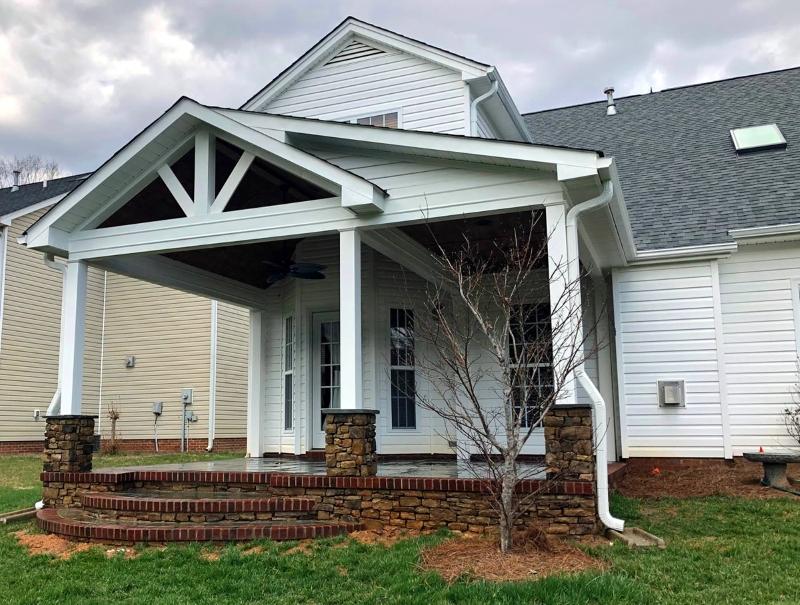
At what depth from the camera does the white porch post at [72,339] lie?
294 inches

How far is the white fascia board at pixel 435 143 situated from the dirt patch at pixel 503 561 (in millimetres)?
3001

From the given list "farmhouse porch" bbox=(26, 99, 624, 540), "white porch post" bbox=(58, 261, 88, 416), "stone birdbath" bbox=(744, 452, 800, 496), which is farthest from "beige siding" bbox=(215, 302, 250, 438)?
"stone birdbath" bbox=(744, 452, 800, 496)

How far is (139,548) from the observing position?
5.66 meters

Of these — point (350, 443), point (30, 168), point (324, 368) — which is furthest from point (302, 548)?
point (30, 168)

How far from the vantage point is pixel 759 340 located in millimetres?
8602

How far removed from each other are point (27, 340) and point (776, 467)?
15.3 metres

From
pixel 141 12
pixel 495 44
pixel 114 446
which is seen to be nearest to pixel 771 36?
pixel 495 44

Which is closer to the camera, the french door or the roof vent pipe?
the french door

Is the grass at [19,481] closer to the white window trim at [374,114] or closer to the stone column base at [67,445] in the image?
the stone column base at [67,445]

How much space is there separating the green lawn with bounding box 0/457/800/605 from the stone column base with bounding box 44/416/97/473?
1358mm

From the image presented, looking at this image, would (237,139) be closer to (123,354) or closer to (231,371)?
(231,371)

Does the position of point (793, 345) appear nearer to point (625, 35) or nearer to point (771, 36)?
point (625, 35)

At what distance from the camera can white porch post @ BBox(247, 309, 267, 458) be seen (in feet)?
33.2

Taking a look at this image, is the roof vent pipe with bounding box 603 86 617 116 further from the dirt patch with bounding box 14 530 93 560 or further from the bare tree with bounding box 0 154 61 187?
the bare tree with bounding box 0 154 61 187
